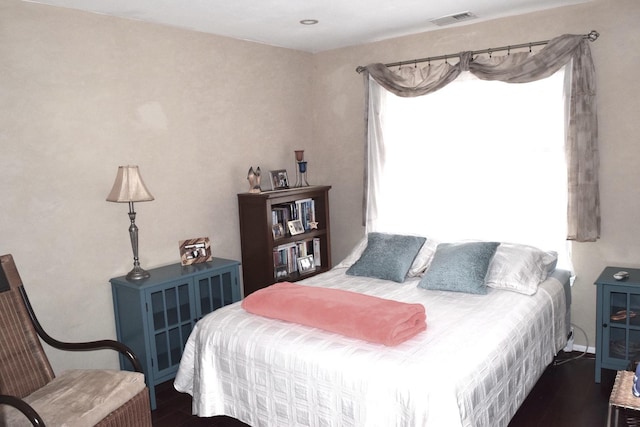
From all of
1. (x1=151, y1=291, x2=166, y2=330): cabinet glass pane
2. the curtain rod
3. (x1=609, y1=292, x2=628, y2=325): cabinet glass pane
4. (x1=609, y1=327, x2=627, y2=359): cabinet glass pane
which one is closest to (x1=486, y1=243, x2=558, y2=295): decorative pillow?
(x1=609, y1=292, x2=628, y2=325): cabinet glass pane

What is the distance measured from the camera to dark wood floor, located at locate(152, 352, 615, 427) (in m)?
2.87

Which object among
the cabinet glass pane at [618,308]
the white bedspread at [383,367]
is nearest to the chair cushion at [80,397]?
the white bedspread at [383,367]

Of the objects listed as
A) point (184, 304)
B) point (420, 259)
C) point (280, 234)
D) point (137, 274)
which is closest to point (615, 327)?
point (420, 259)

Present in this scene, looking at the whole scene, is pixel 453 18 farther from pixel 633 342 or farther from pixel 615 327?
Result: pixel 633 342

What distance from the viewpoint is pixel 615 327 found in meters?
3.25

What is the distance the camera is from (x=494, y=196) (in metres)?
3.98

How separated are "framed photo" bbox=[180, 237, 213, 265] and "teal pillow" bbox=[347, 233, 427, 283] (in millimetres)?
1110

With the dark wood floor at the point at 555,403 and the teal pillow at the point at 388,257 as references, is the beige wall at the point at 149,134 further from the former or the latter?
the teal pillow at the point at 388,257

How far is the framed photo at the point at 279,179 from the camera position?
449 centimetres

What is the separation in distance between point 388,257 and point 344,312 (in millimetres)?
1119

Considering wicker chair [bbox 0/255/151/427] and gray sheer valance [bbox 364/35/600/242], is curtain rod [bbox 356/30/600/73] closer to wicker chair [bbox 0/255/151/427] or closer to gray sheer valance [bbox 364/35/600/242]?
gray sheer valance [bbox 364/35/600/242]

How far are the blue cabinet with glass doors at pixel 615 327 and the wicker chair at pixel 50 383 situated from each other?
279 cm

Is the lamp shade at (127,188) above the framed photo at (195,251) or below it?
above

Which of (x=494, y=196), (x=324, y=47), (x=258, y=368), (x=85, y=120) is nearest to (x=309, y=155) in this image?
(x=324, y=47)
